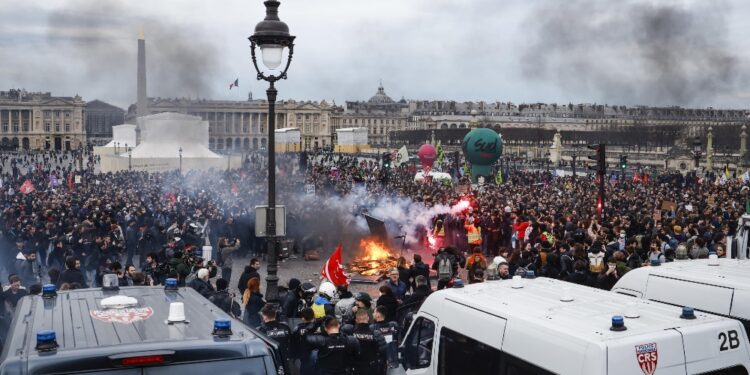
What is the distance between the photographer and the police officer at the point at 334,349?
24.0ft

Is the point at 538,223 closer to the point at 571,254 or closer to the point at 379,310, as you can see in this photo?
the point at 571,254

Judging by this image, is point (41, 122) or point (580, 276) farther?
point (41, 122)

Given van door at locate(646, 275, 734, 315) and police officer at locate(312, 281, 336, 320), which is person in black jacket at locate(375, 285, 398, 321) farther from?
van door at locate(646, 275, 734, 315)

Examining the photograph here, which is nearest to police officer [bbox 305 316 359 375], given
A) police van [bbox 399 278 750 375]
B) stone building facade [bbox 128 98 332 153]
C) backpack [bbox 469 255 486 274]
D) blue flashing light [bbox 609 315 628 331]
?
police van [bbox 399 278 750 375]

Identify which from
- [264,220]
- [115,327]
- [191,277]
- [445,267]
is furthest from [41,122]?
[115,327]

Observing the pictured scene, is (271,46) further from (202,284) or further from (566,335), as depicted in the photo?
(566,335)

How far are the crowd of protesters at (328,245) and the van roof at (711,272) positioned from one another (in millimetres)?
893

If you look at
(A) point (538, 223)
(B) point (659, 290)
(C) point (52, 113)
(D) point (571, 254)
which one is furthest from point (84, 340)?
(C) point (52, 113)

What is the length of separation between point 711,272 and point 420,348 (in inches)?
119

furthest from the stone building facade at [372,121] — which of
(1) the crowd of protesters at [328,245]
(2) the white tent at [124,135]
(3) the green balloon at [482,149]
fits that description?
(1) the crowd of protesters at [328,245]

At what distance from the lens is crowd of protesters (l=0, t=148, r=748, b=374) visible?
829 centimetres

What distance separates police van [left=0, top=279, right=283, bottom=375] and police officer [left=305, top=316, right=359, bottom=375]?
205cm

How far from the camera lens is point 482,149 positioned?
39.8 metres

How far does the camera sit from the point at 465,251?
19812mm
